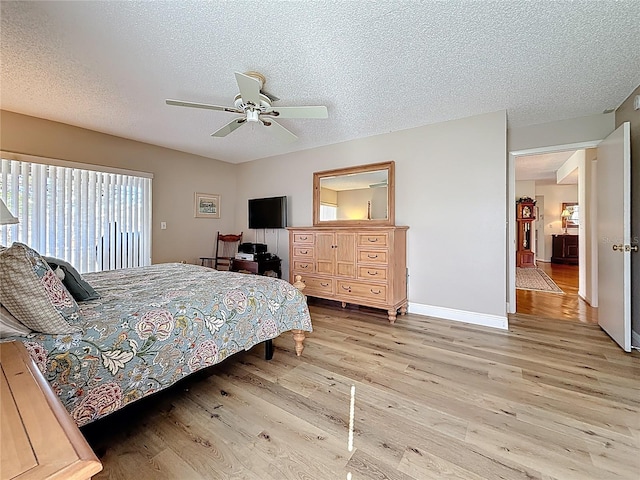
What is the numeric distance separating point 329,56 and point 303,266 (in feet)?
8.53

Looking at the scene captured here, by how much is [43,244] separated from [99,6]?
2.81 metres

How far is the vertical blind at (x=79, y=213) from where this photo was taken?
3012 millimetres

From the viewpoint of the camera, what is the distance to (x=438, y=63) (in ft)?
6.98

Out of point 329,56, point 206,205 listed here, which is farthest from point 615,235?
point 206,205

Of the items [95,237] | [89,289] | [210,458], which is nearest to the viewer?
[210,458]

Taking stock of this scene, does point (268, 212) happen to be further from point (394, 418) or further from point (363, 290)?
point (394, 418)

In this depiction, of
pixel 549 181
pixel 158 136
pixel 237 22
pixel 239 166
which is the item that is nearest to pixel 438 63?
pixel 237 22

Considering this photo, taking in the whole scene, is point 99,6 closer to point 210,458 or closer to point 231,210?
point 210,458

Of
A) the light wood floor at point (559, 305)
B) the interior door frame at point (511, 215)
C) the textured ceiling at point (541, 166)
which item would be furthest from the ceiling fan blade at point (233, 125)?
the textured ceiling at point (541, 166)

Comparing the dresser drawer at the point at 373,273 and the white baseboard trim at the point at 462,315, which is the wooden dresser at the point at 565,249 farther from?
the dresser drawer at the point at 373,273

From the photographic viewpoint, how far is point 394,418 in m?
1.60

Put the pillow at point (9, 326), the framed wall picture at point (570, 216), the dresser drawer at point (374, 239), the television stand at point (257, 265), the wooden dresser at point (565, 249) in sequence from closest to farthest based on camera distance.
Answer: the pillow at point (9, 326) → the dresser drawer at point (374, 239) → the television stand at point (257, 265) → the wooden dresser at point (565, 249) → the framed wall picture at point (570, 216)

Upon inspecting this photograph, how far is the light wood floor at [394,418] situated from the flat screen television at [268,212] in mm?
2545

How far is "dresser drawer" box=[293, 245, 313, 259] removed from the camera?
3895 millimetres
